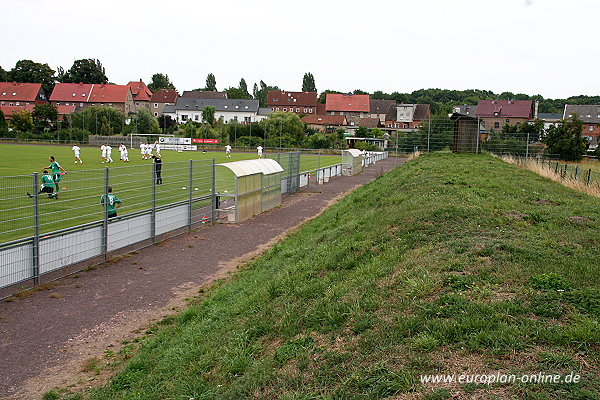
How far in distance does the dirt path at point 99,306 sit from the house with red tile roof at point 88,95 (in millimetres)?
112138

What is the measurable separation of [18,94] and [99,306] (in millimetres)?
123616

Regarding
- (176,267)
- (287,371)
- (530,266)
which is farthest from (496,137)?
(287,371)

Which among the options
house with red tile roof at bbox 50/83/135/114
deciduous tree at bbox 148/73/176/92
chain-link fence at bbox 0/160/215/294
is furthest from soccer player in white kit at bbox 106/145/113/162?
deciduous tree at bbox 148/73/176/92

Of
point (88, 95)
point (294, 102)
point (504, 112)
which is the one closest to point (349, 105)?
point (294, 102)

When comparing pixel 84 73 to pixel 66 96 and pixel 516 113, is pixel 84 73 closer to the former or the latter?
pixel 66 96

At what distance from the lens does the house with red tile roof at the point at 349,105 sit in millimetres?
128250

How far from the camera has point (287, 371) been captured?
17.8 feet

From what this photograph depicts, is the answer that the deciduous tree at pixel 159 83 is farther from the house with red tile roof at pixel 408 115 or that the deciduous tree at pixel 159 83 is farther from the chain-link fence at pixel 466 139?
the chain-link fence at pixel 466 139

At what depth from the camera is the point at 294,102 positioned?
452 ft

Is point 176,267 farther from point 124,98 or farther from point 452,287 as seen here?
point 124,98

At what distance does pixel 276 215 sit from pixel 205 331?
558 inches

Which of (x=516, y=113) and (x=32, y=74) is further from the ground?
(x=32, y=74)

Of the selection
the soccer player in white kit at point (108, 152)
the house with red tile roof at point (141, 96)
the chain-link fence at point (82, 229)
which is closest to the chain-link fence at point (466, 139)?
the chain-link fence at point (82, 229)

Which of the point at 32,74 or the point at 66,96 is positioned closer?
the point at 66,96
